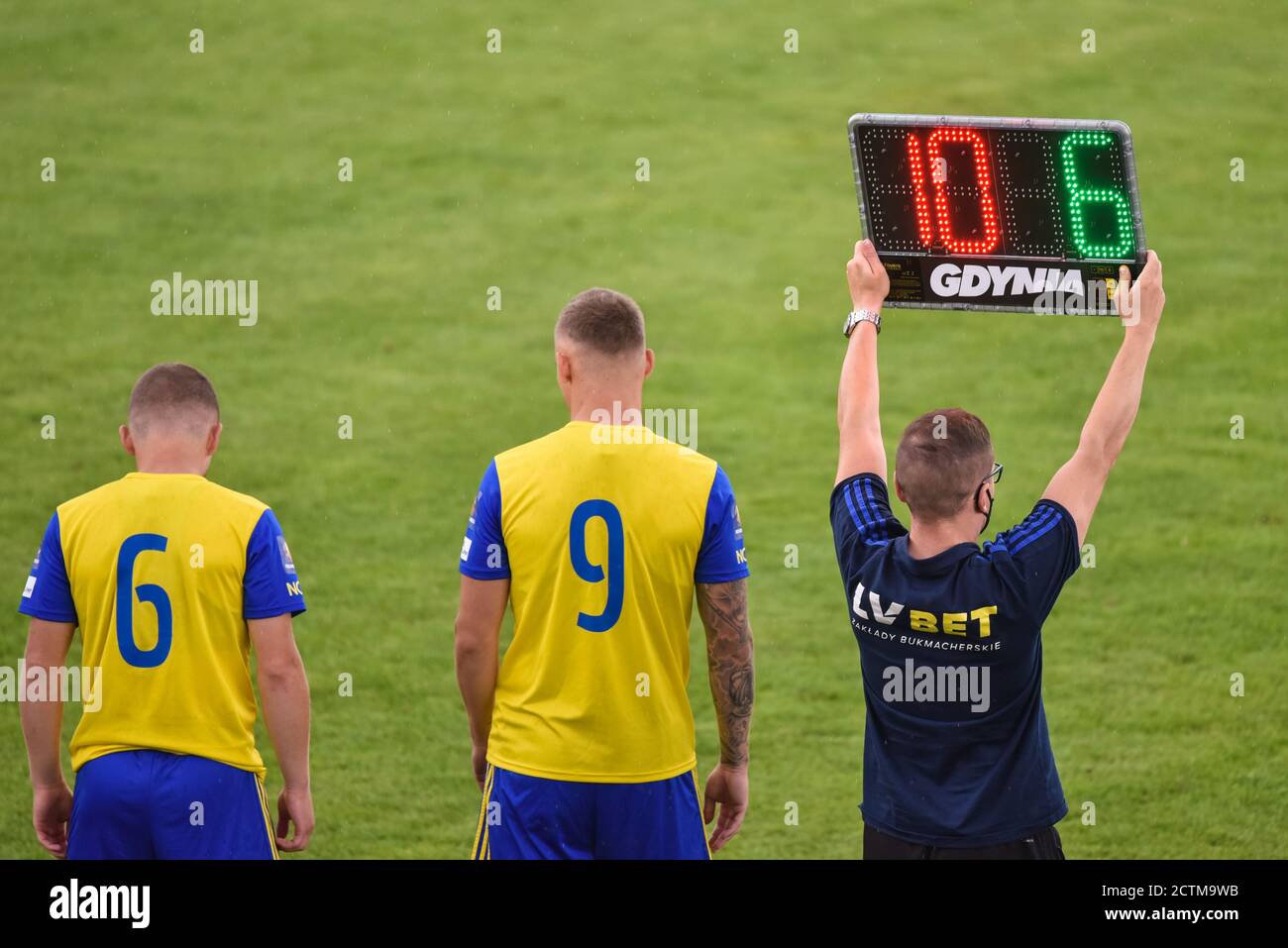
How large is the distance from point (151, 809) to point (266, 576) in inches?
31.9

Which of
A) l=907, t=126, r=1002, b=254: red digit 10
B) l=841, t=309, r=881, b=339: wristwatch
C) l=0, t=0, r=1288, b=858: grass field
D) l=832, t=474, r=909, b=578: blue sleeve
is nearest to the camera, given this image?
l=832, t=474, r=909, b=578: blue sleeve

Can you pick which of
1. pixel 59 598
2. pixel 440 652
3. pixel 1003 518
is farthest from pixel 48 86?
pixel 59 598

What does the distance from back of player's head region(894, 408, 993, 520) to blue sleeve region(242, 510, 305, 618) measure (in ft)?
6.49

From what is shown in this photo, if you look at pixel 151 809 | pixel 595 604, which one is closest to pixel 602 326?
pixel 595 604

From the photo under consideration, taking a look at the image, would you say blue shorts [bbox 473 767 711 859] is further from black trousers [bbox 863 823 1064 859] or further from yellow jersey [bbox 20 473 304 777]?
Result: yellow jersey [bbox 20 473 304 777]

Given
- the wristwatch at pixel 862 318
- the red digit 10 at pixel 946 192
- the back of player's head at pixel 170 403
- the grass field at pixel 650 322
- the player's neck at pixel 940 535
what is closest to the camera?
the player's neck at pixel 940 535

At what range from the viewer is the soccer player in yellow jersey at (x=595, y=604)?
4.75 metres

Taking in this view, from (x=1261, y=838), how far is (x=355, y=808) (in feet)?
15.7

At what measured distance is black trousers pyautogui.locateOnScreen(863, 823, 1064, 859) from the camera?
174 inches

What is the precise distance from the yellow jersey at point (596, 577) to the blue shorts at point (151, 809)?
37.4 inches

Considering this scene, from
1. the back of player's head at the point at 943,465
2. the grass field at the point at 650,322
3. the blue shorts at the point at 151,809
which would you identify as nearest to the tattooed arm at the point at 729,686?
the back of player's head at the point at 943,465

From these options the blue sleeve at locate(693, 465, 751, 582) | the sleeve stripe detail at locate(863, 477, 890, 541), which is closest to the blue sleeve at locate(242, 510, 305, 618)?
the blue sleeve at locate(693, 465, 751, 582)

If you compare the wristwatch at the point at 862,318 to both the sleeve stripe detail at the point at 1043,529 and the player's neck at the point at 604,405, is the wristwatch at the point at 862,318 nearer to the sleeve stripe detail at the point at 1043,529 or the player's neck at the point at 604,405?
the player's neck at the point at 604,405

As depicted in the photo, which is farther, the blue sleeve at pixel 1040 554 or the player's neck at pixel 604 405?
the player's neck at pixel 604 405
